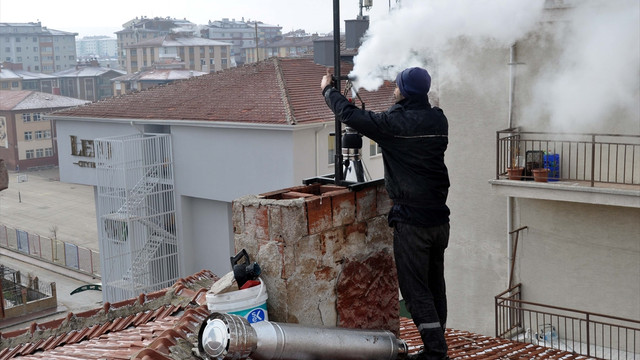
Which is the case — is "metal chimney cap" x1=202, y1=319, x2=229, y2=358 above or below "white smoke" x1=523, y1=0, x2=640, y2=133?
below

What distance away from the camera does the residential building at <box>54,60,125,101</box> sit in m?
92.3

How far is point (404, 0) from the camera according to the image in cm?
780

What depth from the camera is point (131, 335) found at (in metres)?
5.69

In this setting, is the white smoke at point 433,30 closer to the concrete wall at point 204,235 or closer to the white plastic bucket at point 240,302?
the white plastic bucket at point 240,302

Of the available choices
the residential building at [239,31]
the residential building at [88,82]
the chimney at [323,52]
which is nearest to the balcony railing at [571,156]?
the chimney at [323,52]

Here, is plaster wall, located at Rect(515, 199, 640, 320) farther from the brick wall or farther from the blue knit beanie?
the blue knit beanie

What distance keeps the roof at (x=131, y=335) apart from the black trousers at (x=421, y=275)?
79cm

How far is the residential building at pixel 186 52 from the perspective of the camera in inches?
3538

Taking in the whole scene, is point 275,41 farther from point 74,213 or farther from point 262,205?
point 262,205

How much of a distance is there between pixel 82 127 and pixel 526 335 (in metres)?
19.0

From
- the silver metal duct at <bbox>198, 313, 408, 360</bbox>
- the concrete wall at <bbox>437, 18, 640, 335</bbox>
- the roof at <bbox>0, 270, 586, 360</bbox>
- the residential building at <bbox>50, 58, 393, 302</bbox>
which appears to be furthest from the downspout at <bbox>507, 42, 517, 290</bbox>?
the residential building at <bbox>50, 58, 393, 302</bbox>

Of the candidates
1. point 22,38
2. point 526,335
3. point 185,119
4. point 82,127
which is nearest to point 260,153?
point 185,119

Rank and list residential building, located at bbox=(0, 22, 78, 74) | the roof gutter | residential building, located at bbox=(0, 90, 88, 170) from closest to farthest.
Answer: the roof gutter
residential building, located at bbox=(0, 90, 88, 170)
residential building, located at bbox=(0, 22, 78, 74)

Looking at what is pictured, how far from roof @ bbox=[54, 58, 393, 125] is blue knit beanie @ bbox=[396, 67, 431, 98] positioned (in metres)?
14.9
